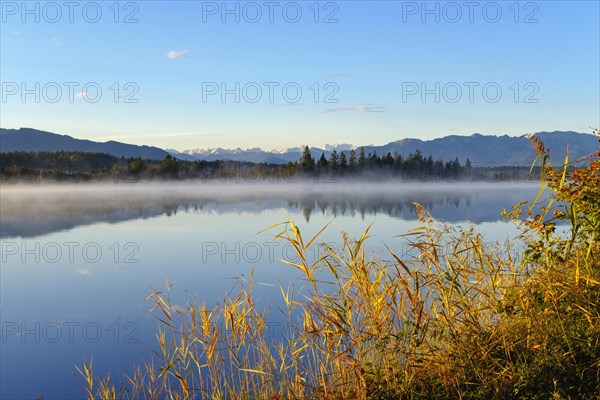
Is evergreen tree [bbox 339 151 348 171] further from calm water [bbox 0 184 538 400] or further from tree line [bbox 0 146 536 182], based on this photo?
calm water [bbox 0 184 538 400]

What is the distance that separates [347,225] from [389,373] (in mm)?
29044

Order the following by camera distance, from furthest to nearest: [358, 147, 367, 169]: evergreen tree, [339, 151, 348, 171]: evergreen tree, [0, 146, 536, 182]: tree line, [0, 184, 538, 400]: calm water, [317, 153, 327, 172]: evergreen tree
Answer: [0, 146, 536, 182]: tree line
[358, 147, 367, 169]: evergreen tree
[339, 151, 348, 171]: evergreen tree
[317, 153, 327, 172]: evergreen tree
[0, 184, 538, 400]: calm water

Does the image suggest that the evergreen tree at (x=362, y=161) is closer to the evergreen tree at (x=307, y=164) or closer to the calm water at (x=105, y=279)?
the evergreen tree at (x=307, y=164)

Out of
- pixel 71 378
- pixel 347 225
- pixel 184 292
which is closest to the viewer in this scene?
pixel 71 378

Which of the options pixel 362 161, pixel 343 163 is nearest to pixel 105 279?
pixel 343 163

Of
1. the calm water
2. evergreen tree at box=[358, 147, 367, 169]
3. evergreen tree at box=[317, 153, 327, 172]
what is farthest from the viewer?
evergreen tree at box=[358, 147, 367, 169]

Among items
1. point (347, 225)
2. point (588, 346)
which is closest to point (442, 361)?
point (588, 346)

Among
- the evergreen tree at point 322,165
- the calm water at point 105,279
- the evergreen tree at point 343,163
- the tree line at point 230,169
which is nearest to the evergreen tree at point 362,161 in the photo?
the tree line at point 230,169

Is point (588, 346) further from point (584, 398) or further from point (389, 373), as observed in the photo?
point (389, 373)

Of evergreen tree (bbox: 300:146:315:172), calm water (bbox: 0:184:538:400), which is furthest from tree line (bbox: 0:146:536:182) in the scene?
calm water (bbox: 0:184:538:400)

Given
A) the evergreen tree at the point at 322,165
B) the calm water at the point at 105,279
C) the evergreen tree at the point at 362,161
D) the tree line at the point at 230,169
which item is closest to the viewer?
the calm water at the point at 105,279

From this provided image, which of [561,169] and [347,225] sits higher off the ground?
[561,169]

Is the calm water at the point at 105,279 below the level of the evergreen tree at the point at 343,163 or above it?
below

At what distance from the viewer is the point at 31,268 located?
22453 millimetres
